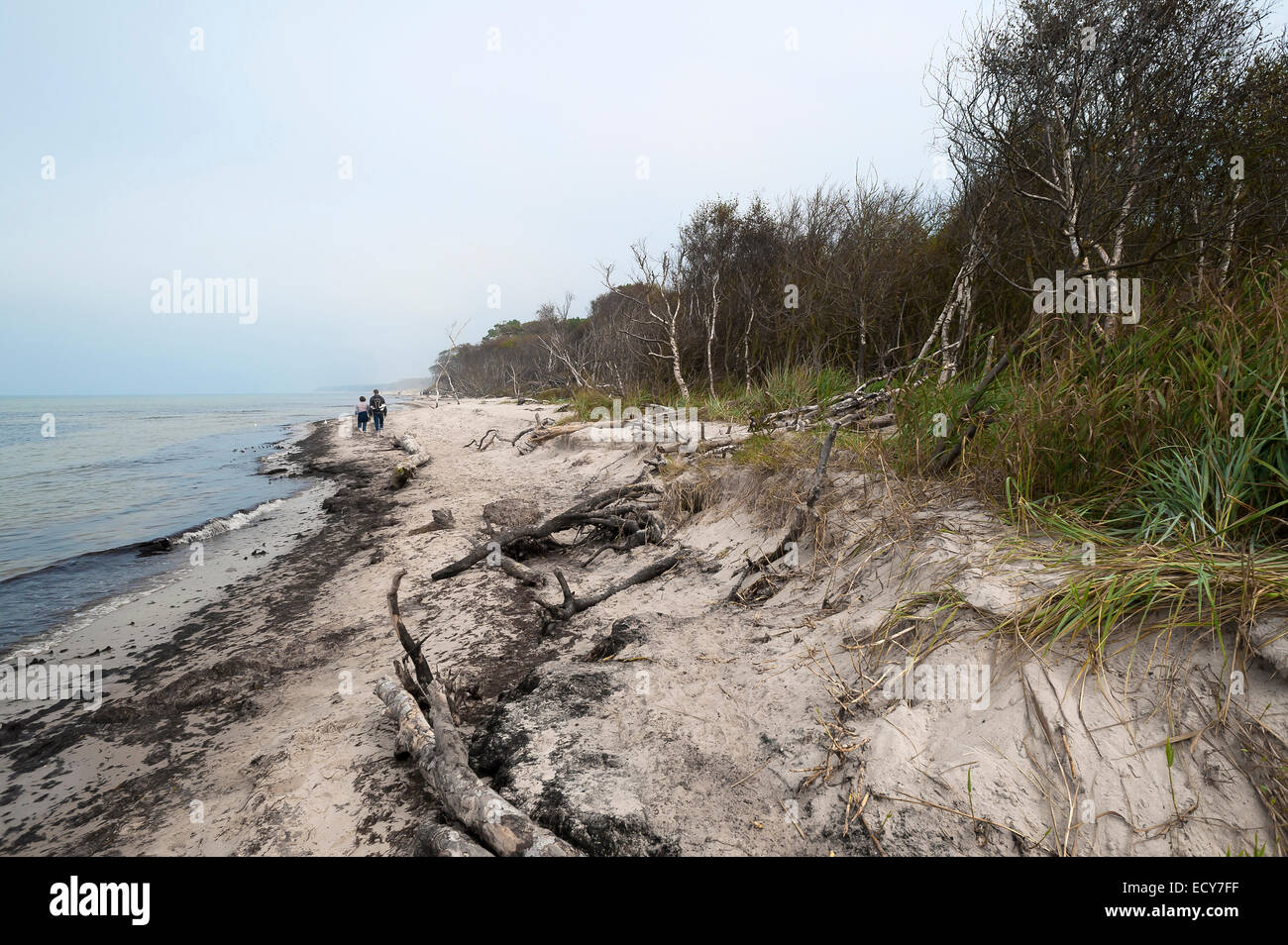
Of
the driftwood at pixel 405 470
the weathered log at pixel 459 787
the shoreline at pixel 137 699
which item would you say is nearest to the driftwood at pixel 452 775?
the weathered log at pixel 459 787

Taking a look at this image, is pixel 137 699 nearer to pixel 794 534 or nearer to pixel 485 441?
pixel 794 534

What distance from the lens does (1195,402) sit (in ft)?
8.04

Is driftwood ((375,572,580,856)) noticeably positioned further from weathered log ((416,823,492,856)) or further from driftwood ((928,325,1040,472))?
driftwood ((928,325,1040,472))

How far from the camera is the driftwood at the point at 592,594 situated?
13.3 ft

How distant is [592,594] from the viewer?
4.47 m

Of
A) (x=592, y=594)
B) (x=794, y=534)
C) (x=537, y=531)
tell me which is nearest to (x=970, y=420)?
(x=794, y=534)

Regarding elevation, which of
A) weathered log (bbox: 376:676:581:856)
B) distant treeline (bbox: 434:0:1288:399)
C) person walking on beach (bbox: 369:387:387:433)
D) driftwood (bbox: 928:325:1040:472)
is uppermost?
distant treeline (bbox: 434:0:1288:399)

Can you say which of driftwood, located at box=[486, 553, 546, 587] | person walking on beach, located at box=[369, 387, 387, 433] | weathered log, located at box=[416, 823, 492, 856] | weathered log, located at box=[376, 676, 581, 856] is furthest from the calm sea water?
weathered log, located at box=[416, 823, 492, 856]

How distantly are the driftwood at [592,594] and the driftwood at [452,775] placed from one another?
1.09m

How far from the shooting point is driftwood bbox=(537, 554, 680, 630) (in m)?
4.06

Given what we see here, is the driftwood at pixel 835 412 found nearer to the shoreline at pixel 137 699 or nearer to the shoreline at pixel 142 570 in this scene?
the shoreline at pixel 137 699

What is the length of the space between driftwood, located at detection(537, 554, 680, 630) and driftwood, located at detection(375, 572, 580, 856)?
1.09m
